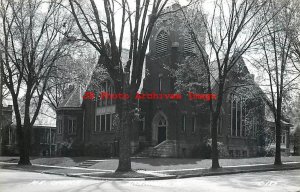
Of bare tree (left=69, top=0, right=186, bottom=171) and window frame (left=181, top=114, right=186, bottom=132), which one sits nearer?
bare tree (left=69, top=0, right=186, bottom=171)

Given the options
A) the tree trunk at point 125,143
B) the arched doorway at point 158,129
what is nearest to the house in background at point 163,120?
the arched doorway at point 158,129

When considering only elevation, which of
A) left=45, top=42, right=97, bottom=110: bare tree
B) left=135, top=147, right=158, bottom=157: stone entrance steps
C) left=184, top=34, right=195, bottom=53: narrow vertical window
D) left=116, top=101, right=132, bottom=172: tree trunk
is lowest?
left=135, top=147, right=158, bottom=157: stone entrance steps

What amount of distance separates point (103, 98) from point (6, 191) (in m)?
28.9

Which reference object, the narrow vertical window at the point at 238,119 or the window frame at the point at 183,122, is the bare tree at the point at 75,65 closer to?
the window frame at the point at 183,122

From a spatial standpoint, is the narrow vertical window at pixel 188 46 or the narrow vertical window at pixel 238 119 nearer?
the narrow vertical window at pixel 188 46

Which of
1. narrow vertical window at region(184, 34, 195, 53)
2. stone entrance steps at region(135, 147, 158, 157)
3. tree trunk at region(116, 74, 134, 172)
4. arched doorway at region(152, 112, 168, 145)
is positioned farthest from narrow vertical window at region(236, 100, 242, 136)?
tree trunk at region(116, 74, 134, 172)

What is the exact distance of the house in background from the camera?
126ft

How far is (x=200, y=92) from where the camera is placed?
4041 centimetres

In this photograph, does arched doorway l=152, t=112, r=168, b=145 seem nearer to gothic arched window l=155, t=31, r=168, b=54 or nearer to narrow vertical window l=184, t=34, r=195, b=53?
gothic arched window l=155, t=31, r=168, b=54

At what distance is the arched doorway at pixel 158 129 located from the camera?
39.8 meters

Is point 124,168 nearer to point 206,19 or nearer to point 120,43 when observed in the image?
point 120,43

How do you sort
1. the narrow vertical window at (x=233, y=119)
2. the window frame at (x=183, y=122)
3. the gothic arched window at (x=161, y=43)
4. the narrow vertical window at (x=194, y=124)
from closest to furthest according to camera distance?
A: 1. the window frame at (x=183, y=122)
2. the narrow vertical window at (x=194, y=124)
3. the gothic arched window at (x=161, y=43)
4. the narrow vertical window at (x=233, y=119)

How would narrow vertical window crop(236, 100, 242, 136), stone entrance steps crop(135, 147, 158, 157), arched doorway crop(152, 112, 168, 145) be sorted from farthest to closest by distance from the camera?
narrow vertical window crop(236, 100, 242, 136), arched doorway crop(152, 112, 168, 145), stone entrance steps crop(135, 147, 158, 157)

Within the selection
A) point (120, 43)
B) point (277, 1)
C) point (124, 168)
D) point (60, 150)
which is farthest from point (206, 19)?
point (60, 150)
